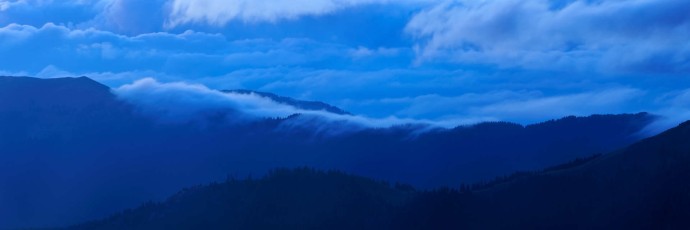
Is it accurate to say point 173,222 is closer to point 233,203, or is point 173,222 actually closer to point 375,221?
point 233,203

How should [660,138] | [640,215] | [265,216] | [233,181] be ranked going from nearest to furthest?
1. [640,215]
2. [660,138]
3. [265,216]
4. [233,181]

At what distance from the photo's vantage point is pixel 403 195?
426ft

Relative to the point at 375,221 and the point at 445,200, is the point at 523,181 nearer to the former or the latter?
the point at 445,200

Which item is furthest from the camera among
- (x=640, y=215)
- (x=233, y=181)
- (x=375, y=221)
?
(x=233, y=181)

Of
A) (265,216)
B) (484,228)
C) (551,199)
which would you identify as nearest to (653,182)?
(551,199)

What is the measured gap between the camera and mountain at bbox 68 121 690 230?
361 feet

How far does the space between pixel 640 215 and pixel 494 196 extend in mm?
17601

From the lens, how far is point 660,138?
116 m

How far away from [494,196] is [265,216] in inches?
1238

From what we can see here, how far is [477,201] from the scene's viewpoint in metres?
119

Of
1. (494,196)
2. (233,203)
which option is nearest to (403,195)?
(494,196)

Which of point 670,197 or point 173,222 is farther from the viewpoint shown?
point 173,222

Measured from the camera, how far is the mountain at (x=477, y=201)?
110 meters

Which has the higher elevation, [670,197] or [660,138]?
[660,138]
